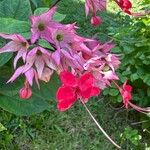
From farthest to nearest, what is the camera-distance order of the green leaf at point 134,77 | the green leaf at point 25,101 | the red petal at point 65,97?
the green leaf at point 134,77 < the green leaf at point 25,101 < the red petal at point 65,97

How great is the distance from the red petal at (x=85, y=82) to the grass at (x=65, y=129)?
1.75 m

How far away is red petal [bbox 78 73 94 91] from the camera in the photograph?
0.69 meters

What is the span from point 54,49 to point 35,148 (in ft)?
5.63

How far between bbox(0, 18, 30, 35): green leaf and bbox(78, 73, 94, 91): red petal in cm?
Result: 18

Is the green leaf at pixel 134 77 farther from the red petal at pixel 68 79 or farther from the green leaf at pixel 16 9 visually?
the red petal at pixel 68 79

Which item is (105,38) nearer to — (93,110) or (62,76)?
(93,110)

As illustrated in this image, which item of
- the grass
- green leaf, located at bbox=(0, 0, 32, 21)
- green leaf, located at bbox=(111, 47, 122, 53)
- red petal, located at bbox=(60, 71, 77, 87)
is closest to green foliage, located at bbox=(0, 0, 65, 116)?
green leaf, located at bbox=(0, 0, 32, 21)

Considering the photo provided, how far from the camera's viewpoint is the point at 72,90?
69 centimetres

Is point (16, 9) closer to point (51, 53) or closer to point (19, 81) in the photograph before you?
point (19, 81)

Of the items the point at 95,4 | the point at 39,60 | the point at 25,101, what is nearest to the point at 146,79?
the point at 25,101

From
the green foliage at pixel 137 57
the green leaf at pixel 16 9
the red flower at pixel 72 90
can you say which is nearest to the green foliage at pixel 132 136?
the green foliage at pixel 137 57

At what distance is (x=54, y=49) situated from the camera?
769 millimetres

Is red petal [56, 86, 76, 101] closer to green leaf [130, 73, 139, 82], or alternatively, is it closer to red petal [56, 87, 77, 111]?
red petal [56, 87, 77, 111]

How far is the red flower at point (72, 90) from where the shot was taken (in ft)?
2.23
